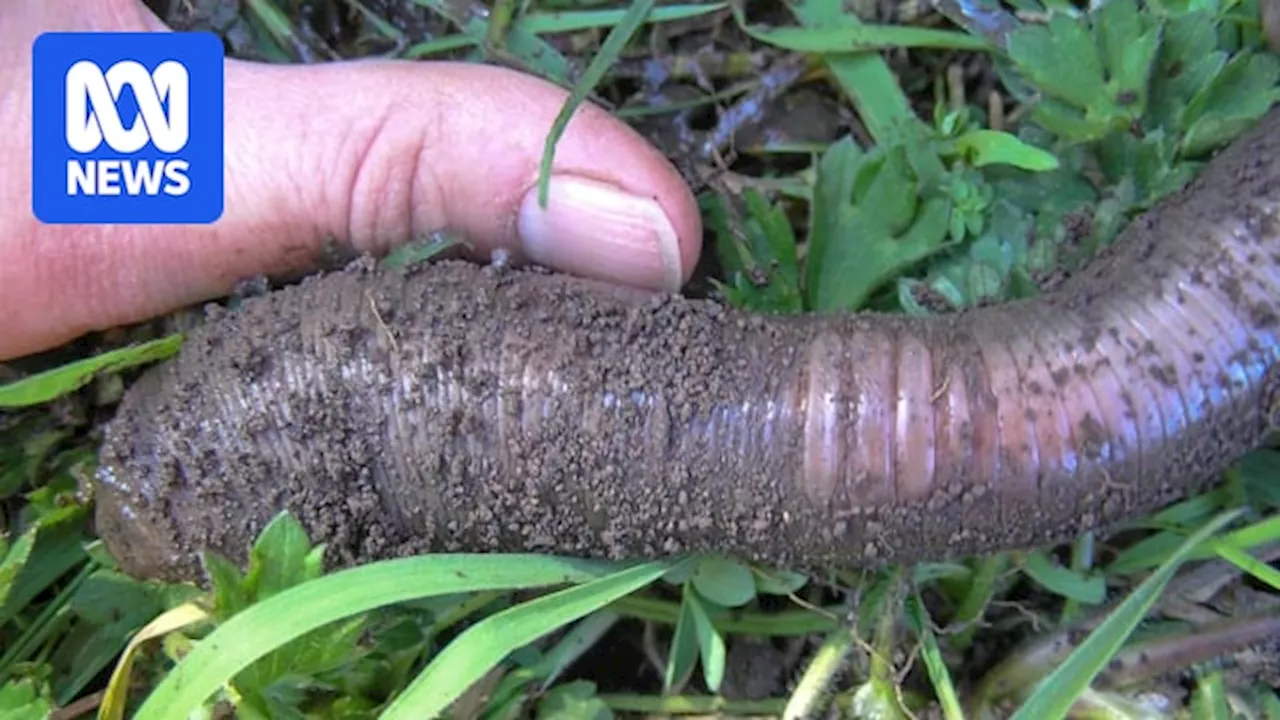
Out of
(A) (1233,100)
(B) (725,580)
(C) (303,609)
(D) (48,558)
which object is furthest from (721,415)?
(D) (48,558)

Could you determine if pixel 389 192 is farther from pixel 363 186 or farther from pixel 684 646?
pixel 684 646

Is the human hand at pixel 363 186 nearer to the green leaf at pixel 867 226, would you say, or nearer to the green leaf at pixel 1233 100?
the green leaf at pixel 867 226

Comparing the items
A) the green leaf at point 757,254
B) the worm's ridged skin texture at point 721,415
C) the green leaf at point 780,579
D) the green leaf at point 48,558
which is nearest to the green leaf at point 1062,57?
the worm's ridged skin texture at point 721,415

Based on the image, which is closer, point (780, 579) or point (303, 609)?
point (303, 609)

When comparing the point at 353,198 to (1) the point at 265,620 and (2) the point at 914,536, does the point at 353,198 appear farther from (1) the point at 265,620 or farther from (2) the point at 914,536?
(2) the point at 914,536

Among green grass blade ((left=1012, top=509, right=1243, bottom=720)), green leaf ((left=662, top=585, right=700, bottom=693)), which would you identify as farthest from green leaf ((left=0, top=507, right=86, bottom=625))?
green grass blade ((left=1012, top=509, right=1243, bottom=720))

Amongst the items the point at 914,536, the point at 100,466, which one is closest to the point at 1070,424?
the point at 914,536

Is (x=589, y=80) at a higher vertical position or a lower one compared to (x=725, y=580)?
higher
